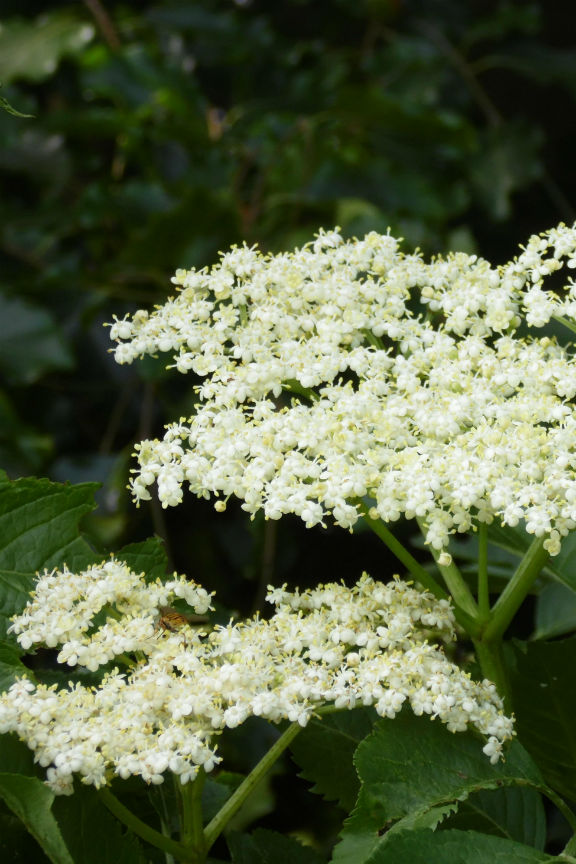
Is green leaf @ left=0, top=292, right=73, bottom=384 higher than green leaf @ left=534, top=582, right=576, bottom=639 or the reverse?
higher

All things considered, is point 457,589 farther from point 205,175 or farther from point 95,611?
point 205,175

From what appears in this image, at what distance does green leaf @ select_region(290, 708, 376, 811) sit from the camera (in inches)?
27.3

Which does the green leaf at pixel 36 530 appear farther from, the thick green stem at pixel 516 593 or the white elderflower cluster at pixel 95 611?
the thick green stem at pixel 516 593

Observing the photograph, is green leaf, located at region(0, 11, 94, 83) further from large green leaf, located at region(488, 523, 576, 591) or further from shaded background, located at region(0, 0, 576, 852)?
large green leaf, located at region(488, 523, 576, 591)

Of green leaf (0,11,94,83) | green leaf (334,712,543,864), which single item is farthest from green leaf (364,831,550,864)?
green leaf (0,11,94,83)

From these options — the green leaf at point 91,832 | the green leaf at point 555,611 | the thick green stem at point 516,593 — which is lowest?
the green leaf at point 91,832

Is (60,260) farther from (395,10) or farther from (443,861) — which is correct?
(443,861)

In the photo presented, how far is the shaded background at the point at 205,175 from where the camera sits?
5.77 ft

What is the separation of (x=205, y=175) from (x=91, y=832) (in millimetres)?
1547

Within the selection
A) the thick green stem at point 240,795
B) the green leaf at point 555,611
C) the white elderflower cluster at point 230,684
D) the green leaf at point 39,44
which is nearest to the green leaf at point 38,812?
the white elderflower cluster at point 230,684

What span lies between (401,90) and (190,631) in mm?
1746

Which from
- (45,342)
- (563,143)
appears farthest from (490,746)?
(563,143)

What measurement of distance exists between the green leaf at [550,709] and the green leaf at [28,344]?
1178mm

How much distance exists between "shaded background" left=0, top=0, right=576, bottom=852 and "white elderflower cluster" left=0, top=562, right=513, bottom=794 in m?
0.92
